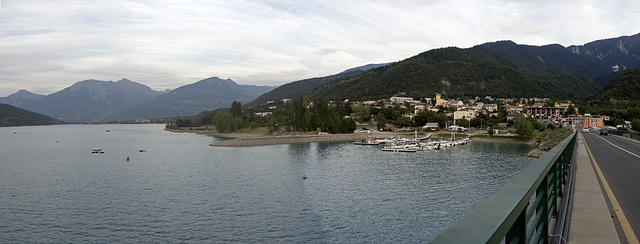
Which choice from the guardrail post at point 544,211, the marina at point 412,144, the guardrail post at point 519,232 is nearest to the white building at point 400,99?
the marina at point 412,144

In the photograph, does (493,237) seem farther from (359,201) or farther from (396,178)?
(396,178)

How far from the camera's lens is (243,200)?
27.7 m

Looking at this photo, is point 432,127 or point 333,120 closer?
point 333,120

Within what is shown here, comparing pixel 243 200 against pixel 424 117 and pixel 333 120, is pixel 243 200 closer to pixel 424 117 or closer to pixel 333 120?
pixel 333 120

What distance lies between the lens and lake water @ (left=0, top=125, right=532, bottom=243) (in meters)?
20.3

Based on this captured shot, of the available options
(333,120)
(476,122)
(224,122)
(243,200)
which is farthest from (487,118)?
(243,200)

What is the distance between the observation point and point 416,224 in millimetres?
21203

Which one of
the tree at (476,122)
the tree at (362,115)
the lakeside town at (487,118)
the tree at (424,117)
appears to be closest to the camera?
the lakeside town at (487,118)

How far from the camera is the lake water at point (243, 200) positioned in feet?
66.7

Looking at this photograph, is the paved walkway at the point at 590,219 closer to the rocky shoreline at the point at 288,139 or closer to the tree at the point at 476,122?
the rocky shoreline at the point at 288,139

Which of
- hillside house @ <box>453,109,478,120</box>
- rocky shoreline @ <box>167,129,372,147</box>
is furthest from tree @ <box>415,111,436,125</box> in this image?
rocky shoreline @ <box>167,129,372,147</box>

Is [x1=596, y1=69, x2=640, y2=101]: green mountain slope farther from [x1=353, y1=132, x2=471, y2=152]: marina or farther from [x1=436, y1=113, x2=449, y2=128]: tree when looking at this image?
[x1=353, y1=132, x2=471, y2=152]: marina

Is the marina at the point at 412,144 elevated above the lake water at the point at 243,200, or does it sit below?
above

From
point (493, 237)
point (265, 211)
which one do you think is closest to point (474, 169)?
point (265, 211)
